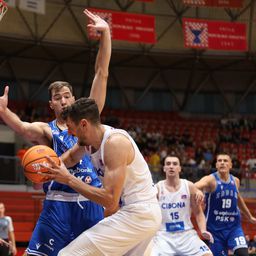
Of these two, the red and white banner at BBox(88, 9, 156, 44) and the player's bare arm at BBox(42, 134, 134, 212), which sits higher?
the red and white banner at BBox(88, 9, 156, 44)

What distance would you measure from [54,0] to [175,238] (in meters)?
17.5

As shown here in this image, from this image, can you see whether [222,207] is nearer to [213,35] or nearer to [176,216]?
[176,216]

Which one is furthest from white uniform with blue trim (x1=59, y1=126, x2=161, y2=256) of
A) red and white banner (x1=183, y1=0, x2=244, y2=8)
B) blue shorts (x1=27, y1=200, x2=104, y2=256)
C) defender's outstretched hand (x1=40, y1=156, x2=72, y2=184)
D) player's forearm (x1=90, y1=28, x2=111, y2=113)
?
red and white banner (x1=183, y1=0, x2=244, y2=8)

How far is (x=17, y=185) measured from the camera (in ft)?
56.4

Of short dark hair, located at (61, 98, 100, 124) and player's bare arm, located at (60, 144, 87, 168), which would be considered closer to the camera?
short dark hair, located at (61, 98, 100, 124)

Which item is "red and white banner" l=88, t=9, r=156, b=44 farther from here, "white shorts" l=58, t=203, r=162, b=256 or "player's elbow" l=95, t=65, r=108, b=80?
"white shorts" l=58, t=203, r=162, b=256

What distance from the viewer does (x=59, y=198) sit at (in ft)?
19.4

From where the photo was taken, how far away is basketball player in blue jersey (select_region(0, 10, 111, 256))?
227 inches

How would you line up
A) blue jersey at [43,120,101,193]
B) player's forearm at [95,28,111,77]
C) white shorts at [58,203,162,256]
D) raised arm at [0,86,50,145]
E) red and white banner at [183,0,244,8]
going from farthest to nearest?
red and white banner at [183,0,244,8] < player's forearm at [95,28,111,77] < blue jersey at [43,120,101,193] < raised arm at [0,86,50,145] < white shorts at [58,203,162,256]

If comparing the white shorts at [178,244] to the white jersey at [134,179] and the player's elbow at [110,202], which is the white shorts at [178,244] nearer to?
the white jersey at [134,179]

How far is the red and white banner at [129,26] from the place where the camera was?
21.5 metres

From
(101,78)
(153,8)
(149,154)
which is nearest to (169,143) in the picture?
(149,154)

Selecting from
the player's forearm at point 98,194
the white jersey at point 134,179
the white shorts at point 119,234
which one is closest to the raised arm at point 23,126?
the white jersey at point 134,179

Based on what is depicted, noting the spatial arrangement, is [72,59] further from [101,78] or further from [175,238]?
[101,78]
